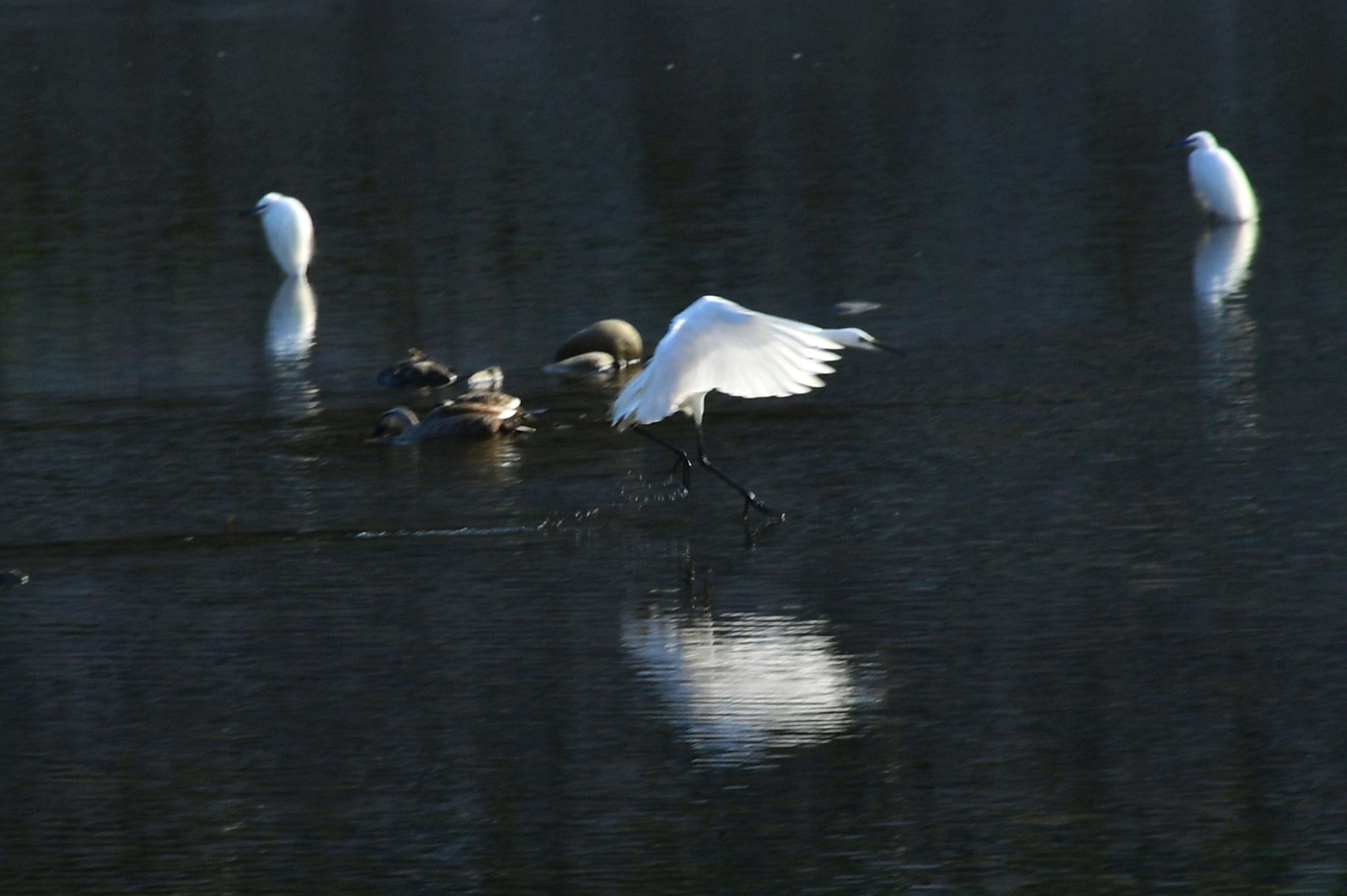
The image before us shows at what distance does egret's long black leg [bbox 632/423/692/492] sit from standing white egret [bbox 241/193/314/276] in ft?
23.6

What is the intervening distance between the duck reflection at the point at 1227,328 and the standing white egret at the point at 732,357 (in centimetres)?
211

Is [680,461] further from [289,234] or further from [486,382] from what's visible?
[289,234]

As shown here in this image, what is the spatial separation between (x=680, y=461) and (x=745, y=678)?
3062 mm

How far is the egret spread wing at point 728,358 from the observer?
8.99m

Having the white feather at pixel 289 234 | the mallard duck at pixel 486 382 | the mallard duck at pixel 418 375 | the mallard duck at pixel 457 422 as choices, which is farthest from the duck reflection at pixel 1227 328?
the white feather at pixel 289 234

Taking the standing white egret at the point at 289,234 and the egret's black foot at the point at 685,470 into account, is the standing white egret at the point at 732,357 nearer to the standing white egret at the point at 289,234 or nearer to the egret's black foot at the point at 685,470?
the egret's black foot at the point at 685,470

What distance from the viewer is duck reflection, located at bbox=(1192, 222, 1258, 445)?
1034 cm

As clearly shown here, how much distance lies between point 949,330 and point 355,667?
6.66 meters

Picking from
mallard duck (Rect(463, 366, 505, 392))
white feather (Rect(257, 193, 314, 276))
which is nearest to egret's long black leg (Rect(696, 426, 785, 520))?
mallard duck (Rect(463, 366, 505, 392))

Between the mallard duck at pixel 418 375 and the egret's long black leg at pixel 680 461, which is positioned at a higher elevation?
the mallard duck at pixel 418 375

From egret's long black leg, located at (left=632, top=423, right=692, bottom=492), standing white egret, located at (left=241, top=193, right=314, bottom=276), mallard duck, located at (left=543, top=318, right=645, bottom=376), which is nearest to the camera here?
egret's long black leg, located at (left=632, top=423, right=692, bottom=492)

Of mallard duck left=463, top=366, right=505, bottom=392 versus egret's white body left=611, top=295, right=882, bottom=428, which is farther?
mallard duck left=463, top=366, right=505, bottom=392

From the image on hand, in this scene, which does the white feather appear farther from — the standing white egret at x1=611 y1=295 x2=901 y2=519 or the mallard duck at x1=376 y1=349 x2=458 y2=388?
the standing white egret at x1=611 y1=295 x2=901 y2=519

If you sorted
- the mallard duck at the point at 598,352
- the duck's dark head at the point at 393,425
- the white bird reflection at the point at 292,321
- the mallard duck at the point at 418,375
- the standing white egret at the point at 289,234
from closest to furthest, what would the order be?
the duck's dark head at the point at 393,425 → the mallard duck at the point at 418,375 → the mallard duck at the point at 598,352 → the white bird reflection at the point at 292,321 → the standing white egret at the point at 289,234
